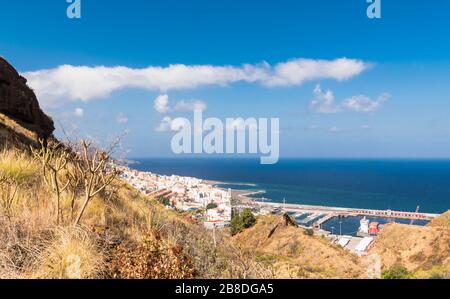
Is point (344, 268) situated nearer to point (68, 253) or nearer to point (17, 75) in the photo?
point (68, 253)

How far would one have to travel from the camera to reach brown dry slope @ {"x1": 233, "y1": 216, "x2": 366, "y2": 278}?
388 inches

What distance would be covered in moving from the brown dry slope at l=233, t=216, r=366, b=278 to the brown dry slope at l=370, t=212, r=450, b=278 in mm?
814

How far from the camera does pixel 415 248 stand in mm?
9273

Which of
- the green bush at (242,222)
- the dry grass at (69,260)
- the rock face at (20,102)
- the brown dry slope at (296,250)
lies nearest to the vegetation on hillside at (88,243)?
the dry grass at (69,260)

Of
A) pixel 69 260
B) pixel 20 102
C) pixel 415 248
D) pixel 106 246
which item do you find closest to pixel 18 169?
pixel 106 246

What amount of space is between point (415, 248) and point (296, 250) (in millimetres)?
4902

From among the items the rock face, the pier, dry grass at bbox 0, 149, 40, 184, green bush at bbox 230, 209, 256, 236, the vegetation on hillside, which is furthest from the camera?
the pier

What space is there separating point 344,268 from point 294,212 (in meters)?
74.8

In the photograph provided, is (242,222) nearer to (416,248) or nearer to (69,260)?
(416,248)

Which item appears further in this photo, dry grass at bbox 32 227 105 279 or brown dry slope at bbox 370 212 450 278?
brown dry slope at bbox 370 212 450 278

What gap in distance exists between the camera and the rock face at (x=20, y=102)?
15.9 meters

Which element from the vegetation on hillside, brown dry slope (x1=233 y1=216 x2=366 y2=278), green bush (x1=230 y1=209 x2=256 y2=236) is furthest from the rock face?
brown dry slope (x1=233 y1=216 x2=366 y2=278)

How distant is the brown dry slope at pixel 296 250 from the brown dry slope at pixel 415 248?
814 millimetres

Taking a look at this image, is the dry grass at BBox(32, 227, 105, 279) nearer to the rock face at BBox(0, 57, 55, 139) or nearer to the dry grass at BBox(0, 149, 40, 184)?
the dry grass at BBox(0, 149, 40, 184)
